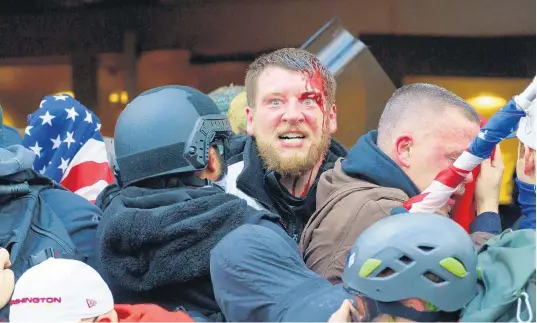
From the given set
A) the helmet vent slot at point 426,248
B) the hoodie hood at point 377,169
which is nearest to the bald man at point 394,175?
the hoodie hood at point 377,169

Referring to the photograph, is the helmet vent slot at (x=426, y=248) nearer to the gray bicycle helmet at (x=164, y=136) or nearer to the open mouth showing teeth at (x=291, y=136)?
the gray bicycle helmet at (x=164, y=136)

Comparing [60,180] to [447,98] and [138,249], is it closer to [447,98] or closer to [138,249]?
[138,249]

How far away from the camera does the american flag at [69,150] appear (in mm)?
5160

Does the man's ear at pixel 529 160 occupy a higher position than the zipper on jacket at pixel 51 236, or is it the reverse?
the man's ear at pixel 529 160

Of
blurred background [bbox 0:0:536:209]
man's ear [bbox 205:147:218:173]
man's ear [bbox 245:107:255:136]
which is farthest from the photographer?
blurred background [bbox 0:0:536:209]

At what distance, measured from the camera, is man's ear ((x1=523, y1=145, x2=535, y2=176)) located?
3.37 metres

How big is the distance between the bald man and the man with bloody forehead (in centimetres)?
28

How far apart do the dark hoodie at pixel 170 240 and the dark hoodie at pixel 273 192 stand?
0.57m

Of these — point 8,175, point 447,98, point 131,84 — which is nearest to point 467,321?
point 447,98

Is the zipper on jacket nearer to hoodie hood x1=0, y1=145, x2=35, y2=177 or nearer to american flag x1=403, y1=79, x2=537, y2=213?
hoodie hood x1=0, y1=145, x2=35, y2=177

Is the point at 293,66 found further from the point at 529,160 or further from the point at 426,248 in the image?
the point at 426,248

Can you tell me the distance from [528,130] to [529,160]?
170 millimetres

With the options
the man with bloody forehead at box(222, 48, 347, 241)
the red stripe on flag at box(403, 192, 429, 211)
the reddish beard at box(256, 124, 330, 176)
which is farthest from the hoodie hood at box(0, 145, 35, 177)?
the red stripe on flag at box(403, 192, 429, 211)

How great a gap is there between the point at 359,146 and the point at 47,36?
4.31 meters
